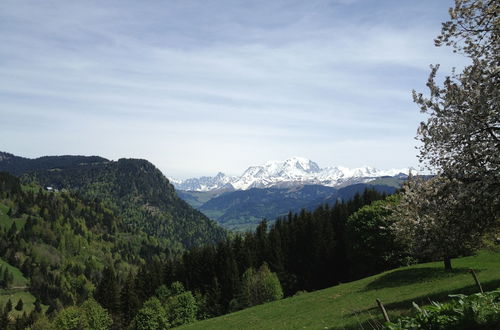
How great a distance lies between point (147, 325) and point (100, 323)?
29866mm

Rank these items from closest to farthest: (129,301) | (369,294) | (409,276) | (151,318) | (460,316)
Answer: (460,316) < (369,294) < (409,276) < (151,318) < (129,301)

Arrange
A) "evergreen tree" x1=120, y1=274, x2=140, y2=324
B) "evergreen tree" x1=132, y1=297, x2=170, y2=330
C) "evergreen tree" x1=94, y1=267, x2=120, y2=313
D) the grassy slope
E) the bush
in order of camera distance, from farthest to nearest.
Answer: "evergreen tree" x1=94, y1=267, x2=120, y2=313, "evergreen tree" x1=120, y1=274, x2=140, y2=324, "evergreen tree" x1=132, y1=297, x2=170, y2=330, the grassy slope, the bush

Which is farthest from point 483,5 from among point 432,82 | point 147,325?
point 147,325

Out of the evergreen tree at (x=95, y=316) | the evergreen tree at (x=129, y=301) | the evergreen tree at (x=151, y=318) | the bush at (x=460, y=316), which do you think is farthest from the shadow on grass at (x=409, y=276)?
the evergreen tree at (x=95, y=316)

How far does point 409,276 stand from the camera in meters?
53.7

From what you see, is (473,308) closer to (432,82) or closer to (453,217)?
(453,217)

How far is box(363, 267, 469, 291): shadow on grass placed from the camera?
162 ft

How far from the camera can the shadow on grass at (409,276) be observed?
49.4 m

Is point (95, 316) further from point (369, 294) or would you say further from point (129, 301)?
point (369, 294)

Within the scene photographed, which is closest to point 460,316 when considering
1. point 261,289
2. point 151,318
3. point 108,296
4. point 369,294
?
point 369,294

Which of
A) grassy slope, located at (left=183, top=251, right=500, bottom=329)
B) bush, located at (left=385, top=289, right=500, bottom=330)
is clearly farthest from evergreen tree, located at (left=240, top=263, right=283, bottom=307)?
bush, located at (left=385, top=289, right=500, bottom=330)

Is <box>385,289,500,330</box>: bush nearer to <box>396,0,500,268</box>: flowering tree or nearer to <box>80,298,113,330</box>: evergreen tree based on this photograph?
<box>396,0,500,268</box>: flowering tree

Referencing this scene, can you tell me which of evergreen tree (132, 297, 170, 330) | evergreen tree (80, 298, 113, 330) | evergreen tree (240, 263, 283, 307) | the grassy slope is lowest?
evergreen tree (80, 298, 113, 330)

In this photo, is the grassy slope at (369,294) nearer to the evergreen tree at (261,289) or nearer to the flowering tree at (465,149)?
the flowering tree at (465,149)
